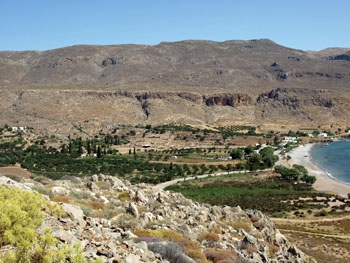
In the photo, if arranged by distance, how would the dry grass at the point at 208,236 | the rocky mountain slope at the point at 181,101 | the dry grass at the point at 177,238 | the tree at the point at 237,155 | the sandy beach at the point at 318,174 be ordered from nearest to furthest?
the dry grass at the point at 177,238, the dry grass at the point at 208,236, the sandy beach at the point at 318,174, the tree at the point at 237,155, the rocky mountain slope at the point at 181,101

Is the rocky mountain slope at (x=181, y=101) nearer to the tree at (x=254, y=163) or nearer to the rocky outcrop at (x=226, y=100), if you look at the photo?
the rocky outcrop at (x=226, y=100)

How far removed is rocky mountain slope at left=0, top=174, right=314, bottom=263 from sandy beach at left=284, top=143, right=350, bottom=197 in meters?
42.4

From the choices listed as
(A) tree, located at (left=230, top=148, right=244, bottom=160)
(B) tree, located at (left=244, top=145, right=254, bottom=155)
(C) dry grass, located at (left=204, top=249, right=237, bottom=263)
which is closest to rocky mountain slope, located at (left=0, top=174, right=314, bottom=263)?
(C) dry grass, located at (left=204, top=249, right=237, bottom=263)

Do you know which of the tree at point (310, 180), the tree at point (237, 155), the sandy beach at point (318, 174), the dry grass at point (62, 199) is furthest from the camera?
the tree at point (237, 155)

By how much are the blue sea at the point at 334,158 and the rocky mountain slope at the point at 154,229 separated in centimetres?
5503

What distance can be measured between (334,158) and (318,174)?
21.1m

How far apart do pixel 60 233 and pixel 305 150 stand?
106 m

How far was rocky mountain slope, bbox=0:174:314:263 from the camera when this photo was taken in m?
10.4

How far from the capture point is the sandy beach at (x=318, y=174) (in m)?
62.9

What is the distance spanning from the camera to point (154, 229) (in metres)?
16.4

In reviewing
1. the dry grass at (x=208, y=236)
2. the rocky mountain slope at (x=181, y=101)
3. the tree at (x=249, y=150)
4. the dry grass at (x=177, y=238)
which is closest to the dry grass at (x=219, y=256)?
the dry grass at (x=177, y=238)

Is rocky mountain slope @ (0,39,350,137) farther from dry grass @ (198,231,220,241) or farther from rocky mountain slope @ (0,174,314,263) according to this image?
dry grass @ (198,231,220,241)

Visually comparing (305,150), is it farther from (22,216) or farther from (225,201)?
(22,216)

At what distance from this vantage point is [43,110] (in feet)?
429
